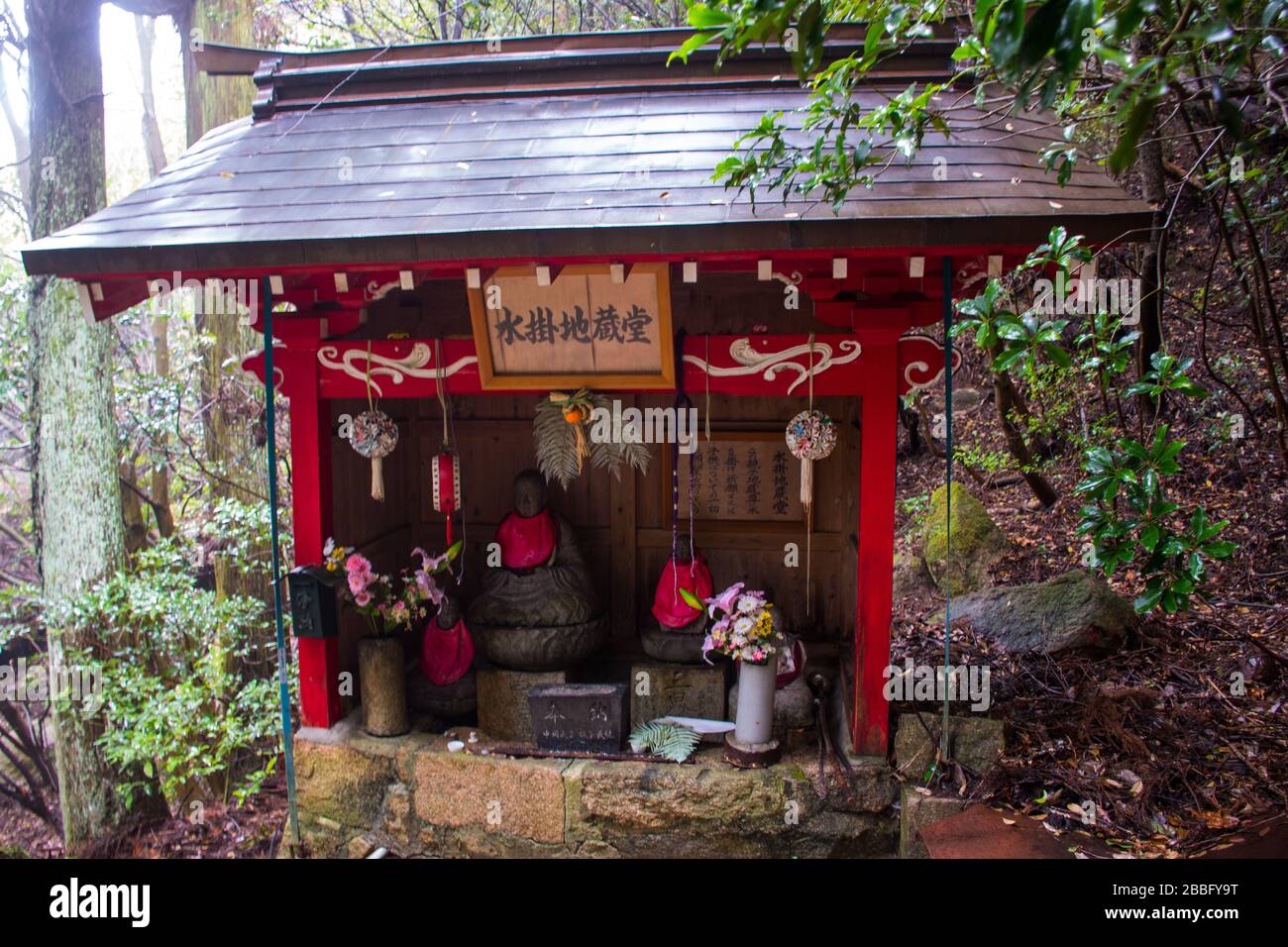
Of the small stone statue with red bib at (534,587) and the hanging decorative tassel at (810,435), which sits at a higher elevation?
the hanging decorative tassel at (810,435)

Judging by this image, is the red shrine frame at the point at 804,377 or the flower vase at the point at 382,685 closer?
the red shrine frame at the point at 804,377

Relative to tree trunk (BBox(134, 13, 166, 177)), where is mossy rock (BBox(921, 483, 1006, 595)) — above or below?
below

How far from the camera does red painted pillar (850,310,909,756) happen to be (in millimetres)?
4461

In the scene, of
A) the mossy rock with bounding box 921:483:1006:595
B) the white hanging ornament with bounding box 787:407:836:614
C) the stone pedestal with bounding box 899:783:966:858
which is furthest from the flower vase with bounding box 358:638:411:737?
the mossy rock with bounding box 921:483:1006:595

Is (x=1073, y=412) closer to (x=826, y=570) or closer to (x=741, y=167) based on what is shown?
(x=826, y=570)

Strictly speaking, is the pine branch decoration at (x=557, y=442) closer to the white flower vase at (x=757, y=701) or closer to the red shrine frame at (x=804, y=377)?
the red shrine frame at (x=804, y=377)

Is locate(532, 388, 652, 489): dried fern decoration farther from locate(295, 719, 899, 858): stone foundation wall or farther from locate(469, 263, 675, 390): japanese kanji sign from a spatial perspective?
locate(295, 719, 899, 858): stone foundation wall

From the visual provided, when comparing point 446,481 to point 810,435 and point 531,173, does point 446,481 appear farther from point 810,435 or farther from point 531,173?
point 810,435

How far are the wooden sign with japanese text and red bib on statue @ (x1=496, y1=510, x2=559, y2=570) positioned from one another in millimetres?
923

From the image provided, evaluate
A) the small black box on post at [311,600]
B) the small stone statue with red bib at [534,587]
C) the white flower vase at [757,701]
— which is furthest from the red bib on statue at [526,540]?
the white flower vase at [757,701]

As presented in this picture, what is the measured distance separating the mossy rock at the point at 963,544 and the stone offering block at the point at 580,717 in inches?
142

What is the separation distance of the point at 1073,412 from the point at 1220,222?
2.95m

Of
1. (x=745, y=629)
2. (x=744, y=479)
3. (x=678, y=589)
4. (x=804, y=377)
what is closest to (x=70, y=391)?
(x=678, y=589)

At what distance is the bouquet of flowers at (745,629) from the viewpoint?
4.61m
